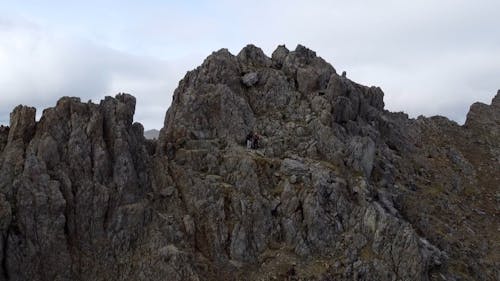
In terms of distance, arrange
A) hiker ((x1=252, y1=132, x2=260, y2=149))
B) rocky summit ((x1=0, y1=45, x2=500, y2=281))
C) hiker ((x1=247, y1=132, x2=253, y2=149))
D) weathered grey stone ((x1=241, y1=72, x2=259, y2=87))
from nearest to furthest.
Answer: rocky summit ((x1=0, y1=45, x2=500, y2=281)) < hiker ((x1=247, y1=132, x2=253, y2=149)) < hiker ((x1=252, y1=132, x2=260, y2=149)) < weathered grey stone ((x1=241, y1=72, x2=259, y2=87))

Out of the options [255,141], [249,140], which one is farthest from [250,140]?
[255,141]

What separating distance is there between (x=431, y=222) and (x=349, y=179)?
12.3m

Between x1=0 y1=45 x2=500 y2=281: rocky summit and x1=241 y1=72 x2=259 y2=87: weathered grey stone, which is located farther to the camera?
x1=241 y1=72 x2=259 y2=87: weathered grey stone

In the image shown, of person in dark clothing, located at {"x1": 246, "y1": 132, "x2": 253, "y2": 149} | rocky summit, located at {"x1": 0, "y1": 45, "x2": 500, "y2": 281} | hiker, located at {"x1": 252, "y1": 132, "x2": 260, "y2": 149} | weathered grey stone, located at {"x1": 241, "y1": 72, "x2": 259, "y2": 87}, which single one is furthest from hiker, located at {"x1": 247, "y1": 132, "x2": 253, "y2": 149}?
weathered grey stone, located at {"x1": 241, "y1": 72, "x2": 259, "y2": 87}

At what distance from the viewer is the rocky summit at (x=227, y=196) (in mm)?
43719

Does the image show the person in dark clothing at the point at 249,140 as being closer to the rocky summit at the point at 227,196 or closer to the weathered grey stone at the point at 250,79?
the rocky summit at the point at 227,196

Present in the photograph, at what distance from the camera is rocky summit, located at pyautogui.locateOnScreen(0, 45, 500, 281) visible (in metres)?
43.7

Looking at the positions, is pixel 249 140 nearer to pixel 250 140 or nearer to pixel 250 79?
pixel 250 140

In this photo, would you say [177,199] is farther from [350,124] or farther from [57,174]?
[350,124]

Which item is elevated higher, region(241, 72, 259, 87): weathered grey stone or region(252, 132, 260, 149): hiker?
region(241, 72, 259, 87): weathered grey stone

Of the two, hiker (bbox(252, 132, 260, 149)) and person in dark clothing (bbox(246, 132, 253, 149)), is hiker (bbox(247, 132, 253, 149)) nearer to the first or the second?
person in dark clothing (bbox(246, 132, 253, 149))

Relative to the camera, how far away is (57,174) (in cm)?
4512

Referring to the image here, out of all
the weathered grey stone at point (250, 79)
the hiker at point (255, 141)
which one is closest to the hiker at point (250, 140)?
the hiker at point (255, 141)

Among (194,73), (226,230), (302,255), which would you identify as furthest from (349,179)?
(194,73)
